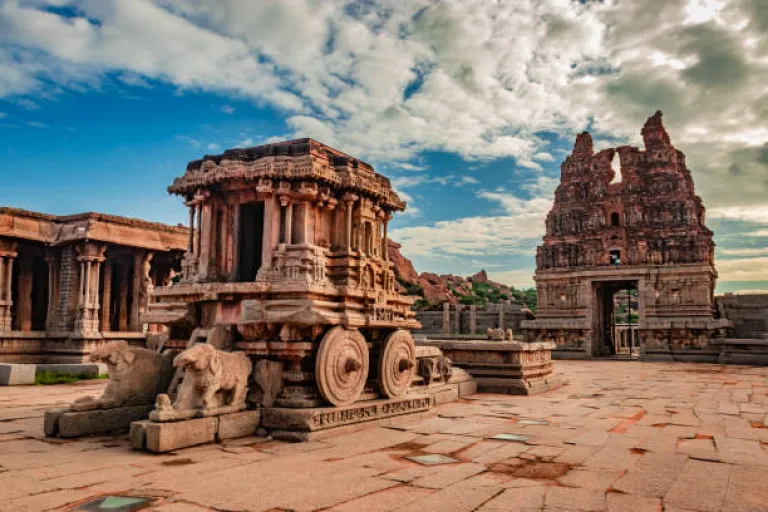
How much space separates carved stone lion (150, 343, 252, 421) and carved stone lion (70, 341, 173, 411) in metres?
1.13

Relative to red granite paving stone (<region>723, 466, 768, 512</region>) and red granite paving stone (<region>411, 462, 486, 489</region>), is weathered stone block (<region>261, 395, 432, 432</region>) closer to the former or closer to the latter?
red granite paving stone (<region>411, 462, 486, 489</region>)

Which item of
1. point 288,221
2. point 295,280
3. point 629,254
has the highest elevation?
point 629,254

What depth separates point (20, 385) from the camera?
13.0 metres

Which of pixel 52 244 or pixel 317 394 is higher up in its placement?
pixel 52 244

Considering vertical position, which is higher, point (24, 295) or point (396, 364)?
point (24, 295)

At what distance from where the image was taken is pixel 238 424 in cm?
660

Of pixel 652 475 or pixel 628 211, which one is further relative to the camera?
pixel 628 211

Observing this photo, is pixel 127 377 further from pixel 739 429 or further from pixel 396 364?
pixel 739 429

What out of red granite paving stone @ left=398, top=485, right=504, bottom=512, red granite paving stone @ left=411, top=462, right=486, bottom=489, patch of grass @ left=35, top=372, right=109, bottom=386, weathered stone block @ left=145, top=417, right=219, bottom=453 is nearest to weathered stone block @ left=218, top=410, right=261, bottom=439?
weathered stone block @ left=145, top=417, right=219, bottom=453

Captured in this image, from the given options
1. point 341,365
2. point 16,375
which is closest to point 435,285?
point 16,375

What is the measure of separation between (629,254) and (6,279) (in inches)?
1041

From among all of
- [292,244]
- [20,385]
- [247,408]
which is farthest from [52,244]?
[247,408]

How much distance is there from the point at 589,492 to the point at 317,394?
11.6ft

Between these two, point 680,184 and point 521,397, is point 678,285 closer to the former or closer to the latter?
point 680,184
